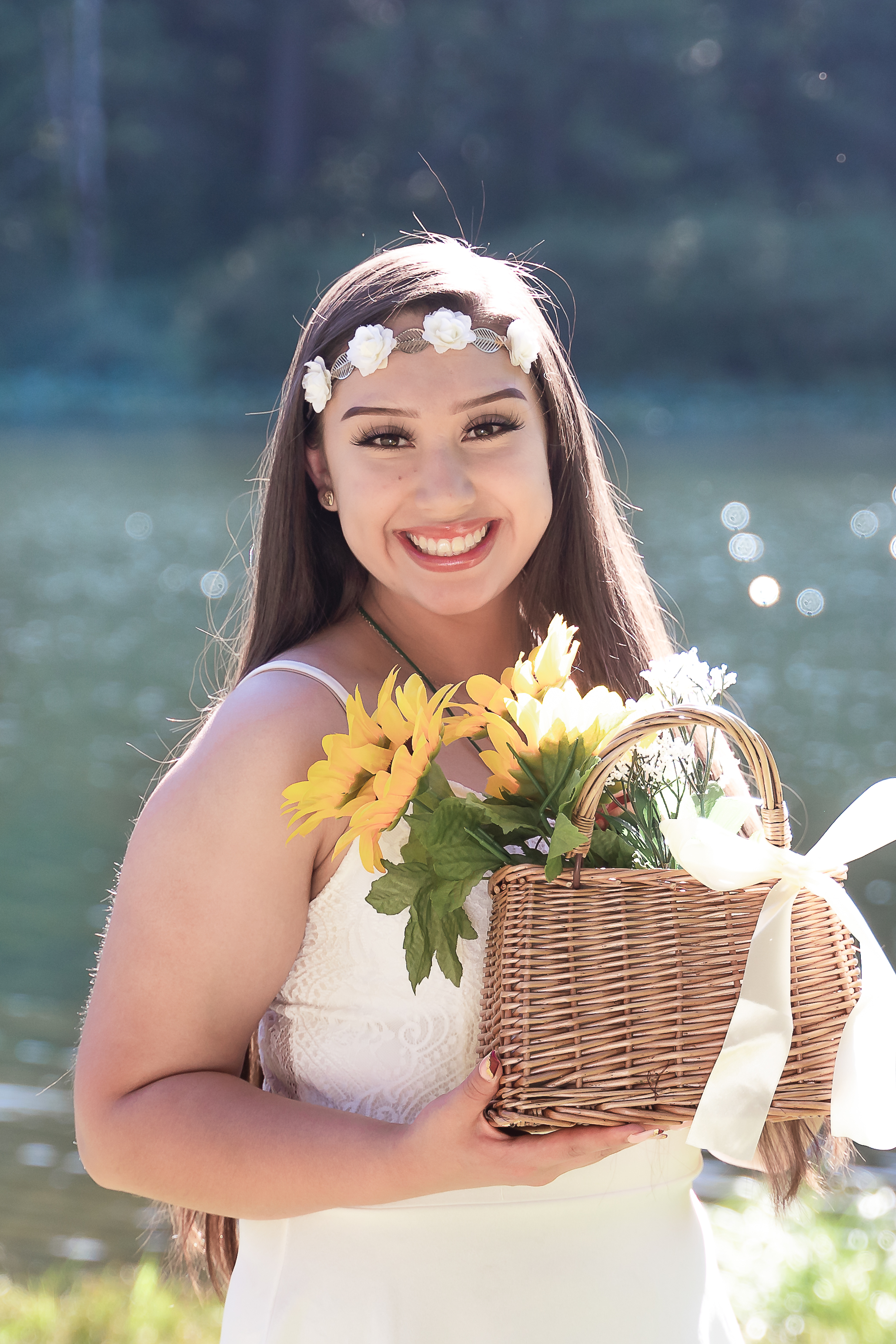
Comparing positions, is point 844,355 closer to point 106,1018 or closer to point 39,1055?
point 39,1055

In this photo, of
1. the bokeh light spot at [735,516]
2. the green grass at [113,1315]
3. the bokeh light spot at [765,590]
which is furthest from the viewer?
the bokeh light spot at [735,516]

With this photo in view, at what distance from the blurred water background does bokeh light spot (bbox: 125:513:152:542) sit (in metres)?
0.09

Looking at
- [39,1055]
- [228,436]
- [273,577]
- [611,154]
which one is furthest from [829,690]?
[611,154]

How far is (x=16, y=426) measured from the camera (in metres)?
29.4

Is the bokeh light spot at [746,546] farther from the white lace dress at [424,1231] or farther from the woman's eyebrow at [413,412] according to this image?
the white lace dress at [424,1231]

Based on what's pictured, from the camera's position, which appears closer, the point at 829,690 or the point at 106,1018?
the point at 106,1018

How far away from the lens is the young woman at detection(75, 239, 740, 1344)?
153 cm

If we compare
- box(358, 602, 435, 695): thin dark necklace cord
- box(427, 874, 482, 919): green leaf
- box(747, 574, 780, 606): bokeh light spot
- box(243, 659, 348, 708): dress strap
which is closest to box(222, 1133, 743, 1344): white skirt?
box(427, 874, 482, 919): green leaf

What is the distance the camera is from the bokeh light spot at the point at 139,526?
62.6 feet

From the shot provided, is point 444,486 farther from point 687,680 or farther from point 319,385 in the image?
point 687,680

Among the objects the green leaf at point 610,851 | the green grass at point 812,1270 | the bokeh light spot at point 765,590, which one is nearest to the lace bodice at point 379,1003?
the green leaf at point 610,851

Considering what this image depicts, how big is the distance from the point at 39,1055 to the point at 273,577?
15.7ft

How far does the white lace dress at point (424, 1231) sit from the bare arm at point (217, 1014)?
0.08m

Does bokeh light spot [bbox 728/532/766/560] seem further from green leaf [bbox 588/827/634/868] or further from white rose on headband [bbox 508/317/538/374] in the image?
green leaf [bbox 588/827/634/868]
